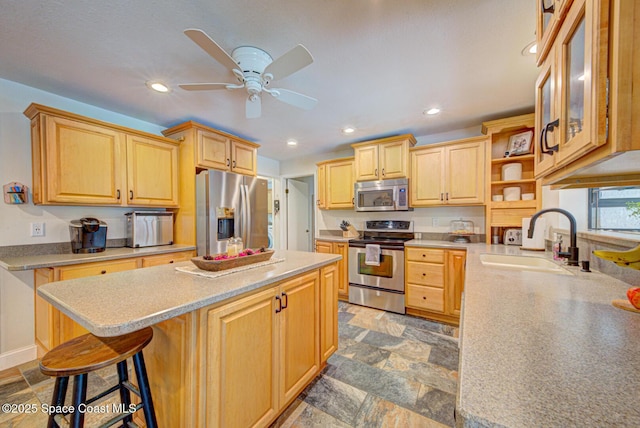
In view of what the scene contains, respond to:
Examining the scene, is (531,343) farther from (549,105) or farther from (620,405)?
Result: (549,105)

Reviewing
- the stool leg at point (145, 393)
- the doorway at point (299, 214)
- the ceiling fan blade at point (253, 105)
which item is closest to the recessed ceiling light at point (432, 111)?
the ceiling fan blade at point (253, 105)

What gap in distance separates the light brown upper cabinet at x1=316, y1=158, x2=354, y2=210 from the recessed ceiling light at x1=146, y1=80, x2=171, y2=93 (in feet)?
7.73

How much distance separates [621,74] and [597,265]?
145 cm

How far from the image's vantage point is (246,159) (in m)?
3.46

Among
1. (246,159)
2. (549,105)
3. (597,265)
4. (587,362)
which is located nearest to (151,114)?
(246,159)

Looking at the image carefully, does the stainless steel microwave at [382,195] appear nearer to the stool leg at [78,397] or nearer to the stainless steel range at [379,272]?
the stainless steel range at [379,272]

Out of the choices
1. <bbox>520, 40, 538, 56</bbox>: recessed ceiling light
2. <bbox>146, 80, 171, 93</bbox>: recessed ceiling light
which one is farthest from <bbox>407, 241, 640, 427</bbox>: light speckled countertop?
<bbox>146, 80, 171, 93</bbox>: recessed ceiling light

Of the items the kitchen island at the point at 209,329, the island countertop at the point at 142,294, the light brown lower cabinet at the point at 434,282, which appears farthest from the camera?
the light brown lower cabinet at the point at 434,282

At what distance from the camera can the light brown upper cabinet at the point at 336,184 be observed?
3834 millimetres

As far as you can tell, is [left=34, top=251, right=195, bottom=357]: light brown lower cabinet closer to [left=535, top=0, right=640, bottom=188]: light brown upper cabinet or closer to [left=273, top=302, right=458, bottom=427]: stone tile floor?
[left=273, top=302, right=458, bottom=427]: stone tile floor

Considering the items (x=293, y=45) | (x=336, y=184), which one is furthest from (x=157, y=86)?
(x=336, y=184)

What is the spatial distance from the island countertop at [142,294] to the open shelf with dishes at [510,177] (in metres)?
2.54

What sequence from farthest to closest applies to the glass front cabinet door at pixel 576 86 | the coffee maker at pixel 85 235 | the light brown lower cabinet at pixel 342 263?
the light brown lower cabinet at pixel 342 263 < the coffee maker at pixel 85 235 < the glass front cabinet door at pixel 576 86

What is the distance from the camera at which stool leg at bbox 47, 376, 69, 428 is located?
947 mm
